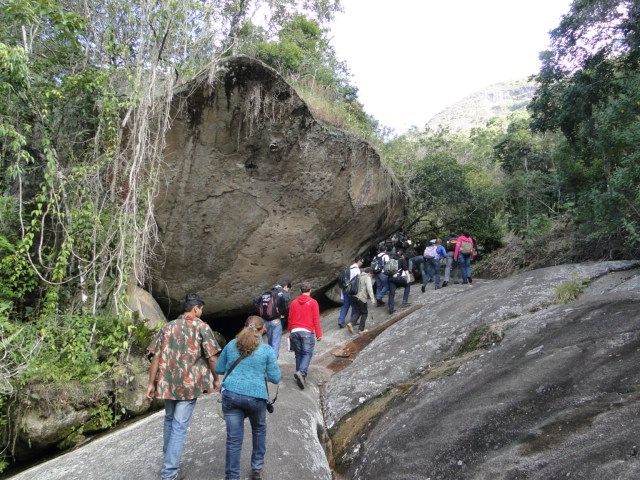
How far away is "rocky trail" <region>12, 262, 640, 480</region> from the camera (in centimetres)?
363

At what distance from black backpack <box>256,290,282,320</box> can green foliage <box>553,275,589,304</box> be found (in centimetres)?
465

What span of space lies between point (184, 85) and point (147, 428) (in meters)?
6.36

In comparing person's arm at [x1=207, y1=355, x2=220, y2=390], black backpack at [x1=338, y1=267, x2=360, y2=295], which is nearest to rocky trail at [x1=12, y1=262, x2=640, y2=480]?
person's arm at [x1=207, y1=355, x2=220, y2=390]

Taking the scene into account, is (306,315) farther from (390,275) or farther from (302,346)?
(390,275)

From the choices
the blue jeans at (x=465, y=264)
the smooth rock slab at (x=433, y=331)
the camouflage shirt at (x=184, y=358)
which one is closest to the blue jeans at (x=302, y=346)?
the smooth rock slab at (x=433, y=331)

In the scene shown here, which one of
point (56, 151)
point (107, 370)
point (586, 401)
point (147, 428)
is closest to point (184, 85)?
point (56, 151)

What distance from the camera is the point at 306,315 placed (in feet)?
22.5

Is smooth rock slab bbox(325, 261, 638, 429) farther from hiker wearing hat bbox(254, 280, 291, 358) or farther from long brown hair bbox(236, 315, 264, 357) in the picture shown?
long brown hair bbox(236, 315, 264, 357)

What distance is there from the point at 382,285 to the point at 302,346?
492cm

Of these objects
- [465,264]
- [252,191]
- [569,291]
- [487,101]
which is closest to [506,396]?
[569,291]

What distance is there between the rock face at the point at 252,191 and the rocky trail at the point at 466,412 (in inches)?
170

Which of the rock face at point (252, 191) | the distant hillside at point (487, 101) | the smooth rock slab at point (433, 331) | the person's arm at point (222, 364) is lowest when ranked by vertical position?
the smooth rock slab at point (433, 331)

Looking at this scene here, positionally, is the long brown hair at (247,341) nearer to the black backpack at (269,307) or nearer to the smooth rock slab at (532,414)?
the smooth rock slab at (532,414)

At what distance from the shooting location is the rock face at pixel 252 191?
9.33 m
